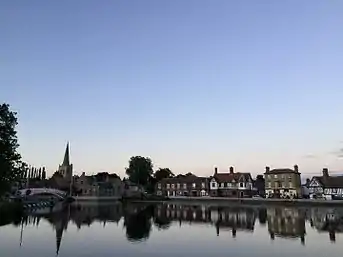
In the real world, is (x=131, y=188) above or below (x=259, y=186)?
below

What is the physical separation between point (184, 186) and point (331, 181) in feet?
153

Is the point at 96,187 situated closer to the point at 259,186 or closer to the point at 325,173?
the point at 259,186

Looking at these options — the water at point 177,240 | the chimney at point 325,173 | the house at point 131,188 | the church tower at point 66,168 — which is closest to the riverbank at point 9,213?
the water at point 177,240

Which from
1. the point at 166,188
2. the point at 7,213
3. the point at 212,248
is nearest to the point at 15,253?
the point at 212,248

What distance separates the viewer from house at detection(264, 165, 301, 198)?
111m

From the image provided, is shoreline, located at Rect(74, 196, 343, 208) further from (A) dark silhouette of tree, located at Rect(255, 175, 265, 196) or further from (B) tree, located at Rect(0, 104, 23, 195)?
(B) tree, located at Rect(0, 104, 23, 195)

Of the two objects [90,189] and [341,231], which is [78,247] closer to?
[341,231]

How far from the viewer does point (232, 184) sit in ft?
391

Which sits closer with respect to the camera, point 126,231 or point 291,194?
point 126,231

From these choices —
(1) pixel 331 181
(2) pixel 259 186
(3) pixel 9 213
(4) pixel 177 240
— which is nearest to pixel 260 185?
(2) pixel 259 186

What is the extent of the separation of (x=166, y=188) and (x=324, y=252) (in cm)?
10673

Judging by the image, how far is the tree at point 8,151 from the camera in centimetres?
3952

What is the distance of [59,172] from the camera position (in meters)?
161

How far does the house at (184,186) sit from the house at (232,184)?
3.23 m
